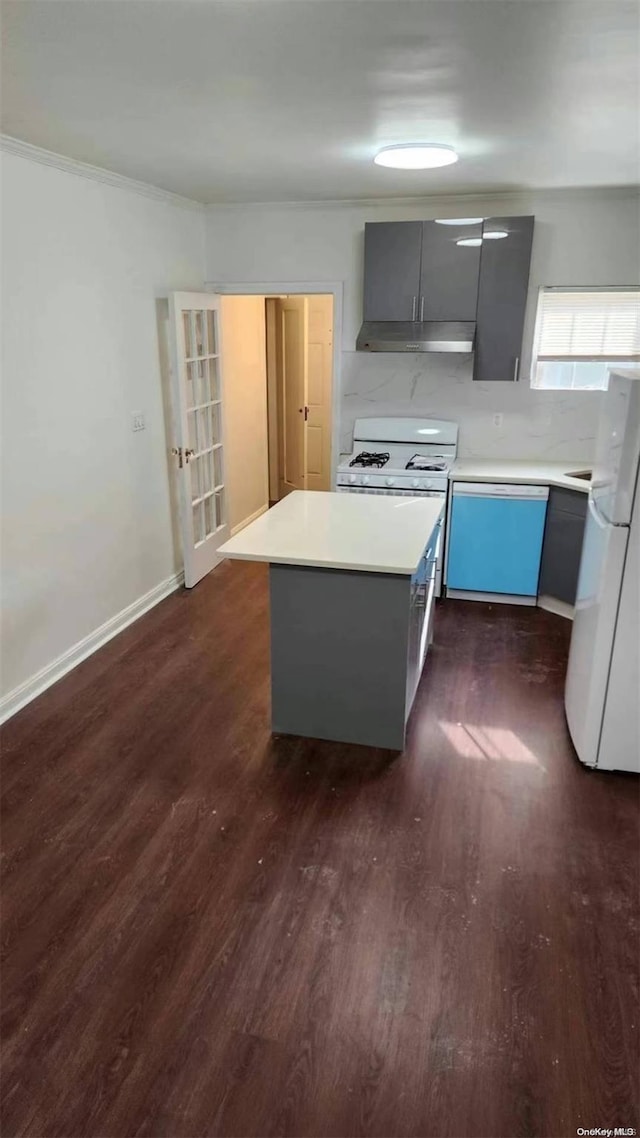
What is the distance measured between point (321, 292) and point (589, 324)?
178 centimetres

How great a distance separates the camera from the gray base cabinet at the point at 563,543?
3975mm

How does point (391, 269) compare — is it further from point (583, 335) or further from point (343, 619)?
point (343, 619)

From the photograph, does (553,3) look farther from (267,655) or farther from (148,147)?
(267,655)

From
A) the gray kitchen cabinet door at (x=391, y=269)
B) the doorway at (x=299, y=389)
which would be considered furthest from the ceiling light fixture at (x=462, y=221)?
the doorway at (x=299, y=389)

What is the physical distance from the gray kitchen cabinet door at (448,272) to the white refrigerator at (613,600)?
1.71m

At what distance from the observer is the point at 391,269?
4.24m

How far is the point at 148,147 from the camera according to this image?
117 inches

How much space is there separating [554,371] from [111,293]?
9.17ft

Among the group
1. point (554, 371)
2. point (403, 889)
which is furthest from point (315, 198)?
point (403, 889)

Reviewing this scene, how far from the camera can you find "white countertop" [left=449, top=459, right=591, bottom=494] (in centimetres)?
406

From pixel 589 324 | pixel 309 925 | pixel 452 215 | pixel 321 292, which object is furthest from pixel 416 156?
pixel 309 925

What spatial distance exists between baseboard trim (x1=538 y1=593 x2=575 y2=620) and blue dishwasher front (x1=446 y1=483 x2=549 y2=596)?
9cm

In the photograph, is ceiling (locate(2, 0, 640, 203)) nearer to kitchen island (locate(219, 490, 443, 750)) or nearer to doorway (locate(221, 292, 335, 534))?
kitchen island (locate(219, 490, 443, 750))

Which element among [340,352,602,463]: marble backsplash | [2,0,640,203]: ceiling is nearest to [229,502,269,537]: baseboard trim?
[340,352,602,463]: marble backsplash
